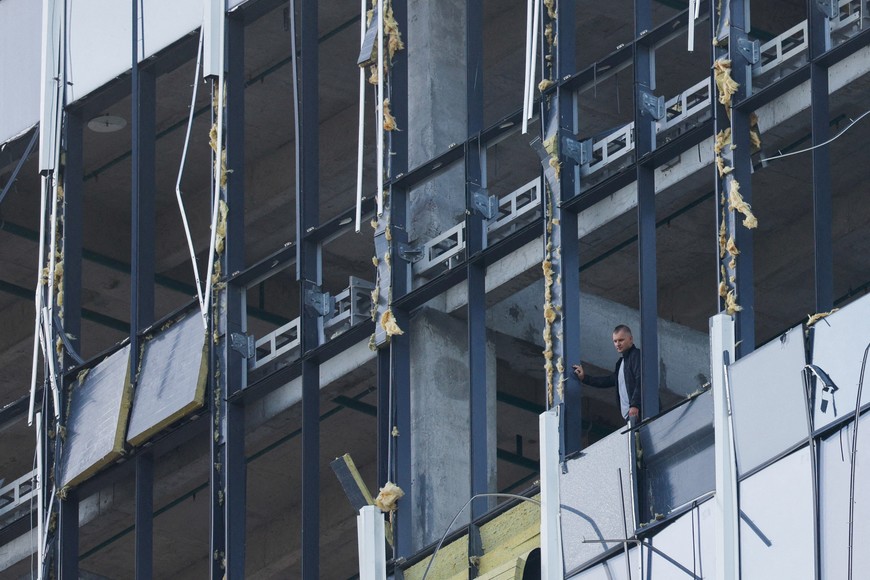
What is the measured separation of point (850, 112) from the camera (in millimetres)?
24016

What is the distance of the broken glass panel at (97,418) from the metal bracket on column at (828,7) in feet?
33.6

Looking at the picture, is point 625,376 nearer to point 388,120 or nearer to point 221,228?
point 388,120

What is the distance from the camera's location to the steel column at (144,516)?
87.0ft

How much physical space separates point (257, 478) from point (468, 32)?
1165 centimetres

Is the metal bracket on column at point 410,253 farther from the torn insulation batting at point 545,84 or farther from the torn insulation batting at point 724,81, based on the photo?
the torn insulation batting at point 724,81

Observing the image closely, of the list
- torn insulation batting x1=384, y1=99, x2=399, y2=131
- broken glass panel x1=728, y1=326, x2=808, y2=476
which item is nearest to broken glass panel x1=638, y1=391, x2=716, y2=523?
broken glass panel x1=728, y1=326, x2=808, y2=476

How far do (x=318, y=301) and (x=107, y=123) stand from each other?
6626mm

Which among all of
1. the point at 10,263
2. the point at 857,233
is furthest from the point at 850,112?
the point at 10,263

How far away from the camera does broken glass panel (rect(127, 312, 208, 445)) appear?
26.2 m

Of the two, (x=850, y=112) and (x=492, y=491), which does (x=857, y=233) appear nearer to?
(x=850, y=112)

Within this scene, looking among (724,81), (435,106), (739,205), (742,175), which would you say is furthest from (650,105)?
(435,106)

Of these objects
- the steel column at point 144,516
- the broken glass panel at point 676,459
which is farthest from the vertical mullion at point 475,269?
the steel column at point 144,516

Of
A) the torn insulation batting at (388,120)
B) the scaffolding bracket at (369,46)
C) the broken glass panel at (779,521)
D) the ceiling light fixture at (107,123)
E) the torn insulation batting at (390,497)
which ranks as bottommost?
the broken glass panel at (779,521)

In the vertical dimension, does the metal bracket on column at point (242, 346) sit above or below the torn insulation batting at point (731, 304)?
→ above
